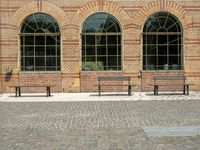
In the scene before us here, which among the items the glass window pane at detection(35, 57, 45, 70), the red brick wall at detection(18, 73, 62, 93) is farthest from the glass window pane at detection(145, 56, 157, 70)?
the glass window pane at detection(35, 57, 45, 70)

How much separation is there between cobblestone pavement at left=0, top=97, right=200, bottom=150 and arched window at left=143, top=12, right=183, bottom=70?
246 inches

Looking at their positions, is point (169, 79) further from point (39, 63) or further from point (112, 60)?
point (39, 63)

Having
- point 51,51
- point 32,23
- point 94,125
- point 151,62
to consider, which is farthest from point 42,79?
point 94,125

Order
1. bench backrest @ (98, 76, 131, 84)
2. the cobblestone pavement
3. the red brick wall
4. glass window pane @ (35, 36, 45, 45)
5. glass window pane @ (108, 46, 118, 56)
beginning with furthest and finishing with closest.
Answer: glass window pane @ (108, 46, 118, 56) < glass window pane @ (35, 36, 45, 45) < the red brick wall < bench backrest @ (98, 76, 131, 84) < the cobblestone pavement

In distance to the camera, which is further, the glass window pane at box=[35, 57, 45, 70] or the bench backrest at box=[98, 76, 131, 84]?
the glass window pane at box=[35, 57, 45, 70]

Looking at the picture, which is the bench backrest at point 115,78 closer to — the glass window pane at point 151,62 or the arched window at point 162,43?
the arched window at point 162,43

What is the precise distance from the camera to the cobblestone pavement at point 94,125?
7914 millimetres

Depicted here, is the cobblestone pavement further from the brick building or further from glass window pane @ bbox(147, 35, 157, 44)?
glass window pane @ bbox(147, 35, 157, 44)

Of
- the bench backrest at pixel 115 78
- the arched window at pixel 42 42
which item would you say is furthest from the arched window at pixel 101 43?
the arched window at pixel 42 42

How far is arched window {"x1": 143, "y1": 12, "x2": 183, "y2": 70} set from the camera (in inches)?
849

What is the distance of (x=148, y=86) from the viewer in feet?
71.0

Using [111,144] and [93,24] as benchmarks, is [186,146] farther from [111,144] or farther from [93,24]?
[93,24]

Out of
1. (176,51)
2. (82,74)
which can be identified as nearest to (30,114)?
(82,74)

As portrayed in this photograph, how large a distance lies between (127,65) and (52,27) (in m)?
4.44
